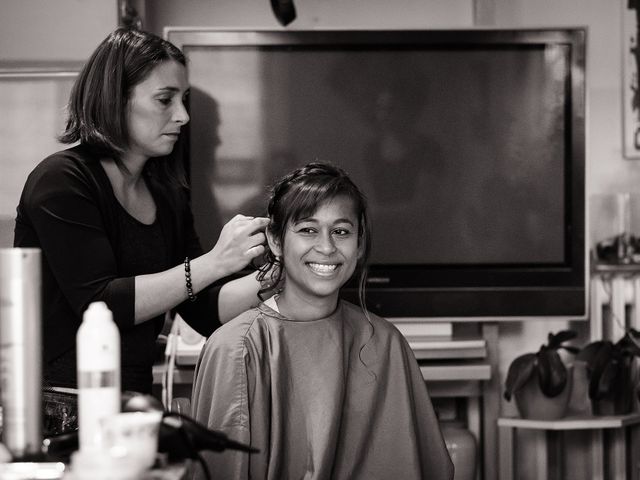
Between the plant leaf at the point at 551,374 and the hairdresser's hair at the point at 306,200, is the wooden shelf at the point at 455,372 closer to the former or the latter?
the plant leaf at the point at 551,374

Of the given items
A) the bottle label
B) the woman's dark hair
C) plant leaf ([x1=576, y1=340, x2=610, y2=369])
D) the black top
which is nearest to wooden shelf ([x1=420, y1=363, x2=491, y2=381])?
plant leaf ([x1=576, y1=340, x2=610, y2=369])

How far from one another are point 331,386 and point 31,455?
890mm

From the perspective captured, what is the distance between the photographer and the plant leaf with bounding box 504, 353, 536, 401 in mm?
3158

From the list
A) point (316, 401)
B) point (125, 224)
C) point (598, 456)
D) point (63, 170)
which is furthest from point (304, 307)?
point (598, 456)

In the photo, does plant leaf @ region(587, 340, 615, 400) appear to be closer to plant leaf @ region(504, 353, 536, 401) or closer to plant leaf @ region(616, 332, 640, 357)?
plant leaf @ region(616, 332, 640, 357)

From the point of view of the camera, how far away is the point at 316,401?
6.20 feet

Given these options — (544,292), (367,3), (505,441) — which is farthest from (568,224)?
(367,3)

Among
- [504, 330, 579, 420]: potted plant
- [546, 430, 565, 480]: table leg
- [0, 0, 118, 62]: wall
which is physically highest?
[0, 0, 118, 62]: wall

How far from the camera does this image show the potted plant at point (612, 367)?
3.18 meters

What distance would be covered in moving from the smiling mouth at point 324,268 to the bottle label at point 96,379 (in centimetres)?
90

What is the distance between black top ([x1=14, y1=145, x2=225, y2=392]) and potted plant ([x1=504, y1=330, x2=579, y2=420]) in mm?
1563

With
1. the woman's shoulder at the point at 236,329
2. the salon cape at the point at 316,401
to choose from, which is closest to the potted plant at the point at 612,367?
the salon cape at the point at 316,401

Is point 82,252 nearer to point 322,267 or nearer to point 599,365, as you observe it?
point 322,267

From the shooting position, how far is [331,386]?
191cm
